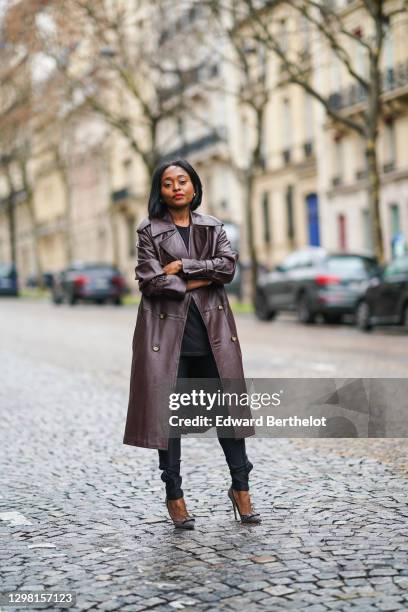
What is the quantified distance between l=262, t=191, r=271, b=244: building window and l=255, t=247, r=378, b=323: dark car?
2502cm

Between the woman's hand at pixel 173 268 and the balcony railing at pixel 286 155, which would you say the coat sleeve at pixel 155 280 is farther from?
the balcony railing at pixel 286 155

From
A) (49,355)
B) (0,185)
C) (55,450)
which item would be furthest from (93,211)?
(55,450)

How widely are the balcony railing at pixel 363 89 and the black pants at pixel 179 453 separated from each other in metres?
33.3

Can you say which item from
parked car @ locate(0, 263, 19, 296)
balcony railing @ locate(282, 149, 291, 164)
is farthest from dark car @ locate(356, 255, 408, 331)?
parked car @ locate(0, 263, 19, 296)

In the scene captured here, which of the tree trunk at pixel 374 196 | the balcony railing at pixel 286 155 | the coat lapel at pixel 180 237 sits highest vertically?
the balcony railing at pixel 286 155

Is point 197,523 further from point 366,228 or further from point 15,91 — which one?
point 15,91

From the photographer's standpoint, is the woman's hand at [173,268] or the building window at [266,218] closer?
the woman's hand at [173,268]

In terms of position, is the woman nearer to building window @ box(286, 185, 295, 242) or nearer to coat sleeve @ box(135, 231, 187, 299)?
coat sleeve @ box(135, 231, 187, 299)

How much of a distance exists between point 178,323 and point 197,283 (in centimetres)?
22

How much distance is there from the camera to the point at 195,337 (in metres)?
6.01

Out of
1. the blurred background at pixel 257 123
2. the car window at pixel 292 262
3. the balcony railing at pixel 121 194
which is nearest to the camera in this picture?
the blurred background at pixel 257 123

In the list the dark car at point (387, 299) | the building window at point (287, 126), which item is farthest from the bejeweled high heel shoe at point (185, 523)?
the building window at point (287, 126)

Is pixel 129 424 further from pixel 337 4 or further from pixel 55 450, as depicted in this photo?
pixel 337 4

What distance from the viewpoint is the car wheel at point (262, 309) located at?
92.0ft
